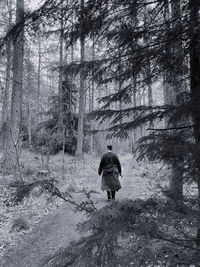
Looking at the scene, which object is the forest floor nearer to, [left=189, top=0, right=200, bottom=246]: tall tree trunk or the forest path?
the forest path

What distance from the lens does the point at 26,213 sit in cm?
643

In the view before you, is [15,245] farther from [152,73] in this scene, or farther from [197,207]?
[152,73]

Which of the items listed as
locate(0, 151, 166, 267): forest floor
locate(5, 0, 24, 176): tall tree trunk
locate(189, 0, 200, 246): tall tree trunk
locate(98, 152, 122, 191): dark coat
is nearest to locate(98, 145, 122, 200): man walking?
locate(98, 152, 122, 191): dark coat

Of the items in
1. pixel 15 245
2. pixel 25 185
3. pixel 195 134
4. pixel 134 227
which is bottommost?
pixel 15 245

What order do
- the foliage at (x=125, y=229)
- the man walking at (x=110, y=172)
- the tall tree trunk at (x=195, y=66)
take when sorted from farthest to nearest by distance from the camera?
the man walking at (x=110, y=172) < the tall tree trunk at (x=195, y=66) < the foliage at (x=125, y=229)

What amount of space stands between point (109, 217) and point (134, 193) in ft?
23.2

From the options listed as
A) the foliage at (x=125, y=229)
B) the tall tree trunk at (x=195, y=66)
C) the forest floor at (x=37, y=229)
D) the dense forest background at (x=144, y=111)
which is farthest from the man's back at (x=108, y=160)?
the foliage at (x=125, y=229)

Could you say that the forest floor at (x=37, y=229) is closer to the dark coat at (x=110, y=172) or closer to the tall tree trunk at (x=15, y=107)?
the dark coat at (x=110, y=172)

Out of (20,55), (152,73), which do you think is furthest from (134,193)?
(20,55)

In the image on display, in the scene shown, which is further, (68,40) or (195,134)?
(68,40)

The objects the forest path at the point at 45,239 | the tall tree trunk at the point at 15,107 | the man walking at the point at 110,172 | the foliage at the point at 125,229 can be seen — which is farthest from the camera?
the tall tree trunk at the point at 15,107

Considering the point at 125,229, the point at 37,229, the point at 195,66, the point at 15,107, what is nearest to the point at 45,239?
the point at 37,229

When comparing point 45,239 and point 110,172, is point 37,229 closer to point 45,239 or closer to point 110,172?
point 45,239

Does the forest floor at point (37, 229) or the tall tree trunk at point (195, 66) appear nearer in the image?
the tall tree trunk at point (195, 66)
